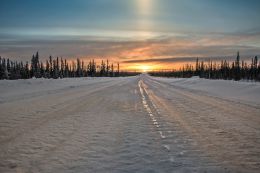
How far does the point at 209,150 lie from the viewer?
666cm

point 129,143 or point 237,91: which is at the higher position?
point 129,143

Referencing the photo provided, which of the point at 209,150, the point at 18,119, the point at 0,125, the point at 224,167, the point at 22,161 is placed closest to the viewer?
the point at 224,167

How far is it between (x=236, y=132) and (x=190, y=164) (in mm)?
3494

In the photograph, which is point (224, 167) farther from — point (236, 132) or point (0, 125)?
point (0, 125)

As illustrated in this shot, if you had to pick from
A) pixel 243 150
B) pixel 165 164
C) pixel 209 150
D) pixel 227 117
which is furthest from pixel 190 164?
pixel 227 117

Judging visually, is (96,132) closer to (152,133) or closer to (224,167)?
(152,133)

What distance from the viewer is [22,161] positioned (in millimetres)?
5934

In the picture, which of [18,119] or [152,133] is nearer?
[152,133]

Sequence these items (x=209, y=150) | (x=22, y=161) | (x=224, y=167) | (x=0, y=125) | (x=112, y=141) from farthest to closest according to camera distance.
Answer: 1. (x=0, y=125)
2. (x=112, y=141)
3. (x=209, y=150)
4. (x=22, y=161)
5. (x=224, y=167)

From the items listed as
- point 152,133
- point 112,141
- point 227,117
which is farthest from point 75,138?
point 227,117

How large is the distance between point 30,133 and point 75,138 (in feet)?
4.75

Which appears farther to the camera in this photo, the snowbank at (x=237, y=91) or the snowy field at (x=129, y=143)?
the snowbank at (x=237, y=91)

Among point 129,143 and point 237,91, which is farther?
point 237,91

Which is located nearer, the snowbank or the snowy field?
the snowy field
